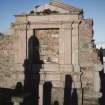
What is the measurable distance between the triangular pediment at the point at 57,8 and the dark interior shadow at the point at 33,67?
159 centimetres

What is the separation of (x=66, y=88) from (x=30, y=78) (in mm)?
2396

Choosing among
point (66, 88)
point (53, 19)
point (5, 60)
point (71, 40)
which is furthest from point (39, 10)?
point (66, 88)

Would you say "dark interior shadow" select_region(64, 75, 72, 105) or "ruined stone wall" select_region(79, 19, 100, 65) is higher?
"ruined stone wall" select_region(79, 19, 100, 65)

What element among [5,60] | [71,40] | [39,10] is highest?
[39,10]

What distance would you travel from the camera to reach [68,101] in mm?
13898

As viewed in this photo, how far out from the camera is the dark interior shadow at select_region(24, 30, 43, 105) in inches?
567

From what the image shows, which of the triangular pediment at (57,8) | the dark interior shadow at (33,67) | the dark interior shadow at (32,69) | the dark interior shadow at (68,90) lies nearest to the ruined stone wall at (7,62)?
the dark interior shadow at (32,69)

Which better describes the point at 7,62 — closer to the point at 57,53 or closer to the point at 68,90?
the point at 57,53

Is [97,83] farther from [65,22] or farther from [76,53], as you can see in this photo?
[65,22]

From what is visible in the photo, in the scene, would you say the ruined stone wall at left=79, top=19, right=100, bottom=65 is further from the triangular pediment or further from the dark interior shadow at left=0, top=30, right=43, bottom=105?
the dark interior shadow at left=0, top=30, right=43, bottom=105

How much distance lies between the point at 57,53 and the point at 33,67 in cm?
177

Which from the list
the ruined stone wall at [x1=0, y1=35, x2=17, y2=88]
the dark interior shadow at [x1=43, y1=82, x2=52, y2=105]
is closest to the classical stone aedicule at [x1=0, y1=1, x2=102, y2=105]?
the dark interior shadow at [x1=43, y1=82, x2=52, y2=105]

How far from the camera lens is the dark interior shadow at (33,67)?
14.4 metres

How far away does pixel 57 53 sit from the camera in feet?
47.8
